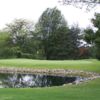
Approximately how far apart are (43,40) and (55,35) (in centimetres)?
347

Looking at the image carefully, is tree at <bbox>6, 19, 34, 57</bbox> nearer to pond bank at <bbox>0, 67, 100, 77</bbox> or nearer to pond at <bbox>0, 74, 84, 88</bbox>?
pond bank at <bbox>0, 67, 100, 77</bbox>

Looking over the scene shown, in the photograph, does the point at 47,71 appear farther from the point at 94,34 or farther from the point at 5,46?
the point at 5,46

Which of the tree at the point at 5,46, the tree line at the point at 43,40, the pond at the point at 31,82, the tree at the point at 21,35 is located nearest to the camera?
the pond at the point at 31,82

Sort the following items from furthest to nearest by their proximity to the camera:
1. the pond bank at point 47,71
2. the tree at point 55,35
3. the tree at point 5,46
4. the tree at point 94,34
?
1. the tree at point 55,35
2. the tree at point 5,46
3. the pond bank at point 47,71
4. the tree at point 94,34

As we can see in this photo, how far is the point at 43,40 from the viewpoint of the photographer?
76062 millimetres

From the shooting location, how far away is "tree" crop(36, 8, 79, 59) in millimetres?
73625

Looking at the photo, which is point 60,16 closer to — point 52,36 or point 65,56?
point 52,36

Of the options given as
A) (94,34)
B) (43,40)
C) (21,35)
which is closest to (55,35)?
(43,40)

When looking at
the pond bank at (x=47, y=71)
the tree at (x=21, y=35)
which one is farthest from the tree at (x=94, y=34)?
the tree at (x=21, y=35)

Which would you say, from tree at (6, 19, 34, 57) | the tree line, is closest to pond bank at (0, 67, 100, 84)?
the tree line

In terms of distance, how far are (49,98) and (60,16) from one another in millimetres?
71064

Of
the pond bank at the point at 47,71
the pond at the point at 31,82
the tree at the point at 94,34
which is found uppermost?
the tree at the point at 94,34

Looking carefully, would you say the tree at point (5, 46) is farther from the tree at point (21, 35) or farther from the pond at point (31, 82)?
the pond at point (31, 82)

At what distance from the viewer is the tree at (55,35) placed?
7362 cm
